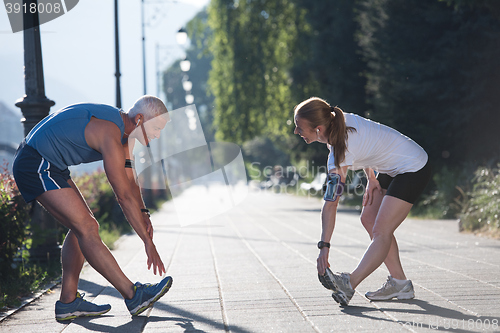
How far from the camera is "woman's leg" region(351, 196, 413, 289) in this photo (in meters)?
4.96

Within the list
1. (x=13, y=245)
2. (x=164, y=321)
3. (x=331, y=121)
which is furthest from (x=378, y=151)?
(x=13, y=245)

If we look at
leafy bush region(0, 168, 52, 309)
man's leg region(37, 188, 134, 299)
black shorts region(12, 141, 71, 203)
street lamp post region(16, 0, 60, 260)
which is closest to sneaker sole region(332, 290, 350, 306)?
man's leg region(37, 188, 134, 299)

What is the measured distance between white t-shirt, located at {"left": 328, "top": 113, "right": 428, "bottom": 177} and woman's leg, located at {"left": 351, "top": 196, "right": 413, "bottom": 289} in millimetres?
272

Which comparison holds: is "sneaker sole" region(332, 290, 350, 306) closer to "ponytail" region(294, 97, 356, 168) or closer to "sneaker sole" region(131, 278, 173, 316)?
"ponytail" region(294, 97, 356, 168)

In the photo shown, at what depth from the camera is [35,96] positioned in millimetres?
8414

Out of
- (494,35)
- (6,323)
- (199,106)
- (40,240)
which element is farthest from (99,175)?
(199,106)

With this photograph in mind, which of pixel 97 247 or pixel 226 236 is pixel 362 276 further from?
pixel 226 236

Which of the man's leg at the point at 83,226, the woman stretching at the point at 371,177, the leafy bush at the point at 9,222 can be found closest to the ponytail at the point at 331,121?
the woman stretching at the point at 371,177

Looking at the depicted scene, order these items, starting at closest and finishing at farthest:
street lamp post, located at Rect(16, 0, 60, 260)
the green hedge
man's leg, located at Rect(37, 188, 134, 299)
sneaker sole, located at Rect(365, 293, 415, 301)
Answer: man's leg, located at Rect(37, 188, 134, 299)
sneaker sole, located at Rect(365, 293, 415, 301)
the green hedge
street lamp post, located at Rect(16, 0, 60, 260)

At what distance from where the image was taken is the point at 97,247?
4.71 metres

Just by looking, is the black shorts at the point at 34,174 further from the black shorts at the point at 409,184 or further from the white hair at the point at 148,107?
the black shorts at the point at 409,184

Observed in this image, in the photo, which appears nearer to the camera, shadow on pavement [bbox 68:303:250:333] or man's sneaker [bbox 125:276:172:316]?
shadow on pavement [bbox 68:303:250:333]

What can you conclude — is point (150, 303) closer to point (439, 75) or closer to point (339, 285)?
point (339, 285)

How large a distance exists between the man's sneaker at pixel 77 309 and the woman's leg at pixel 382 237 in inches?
78.6
